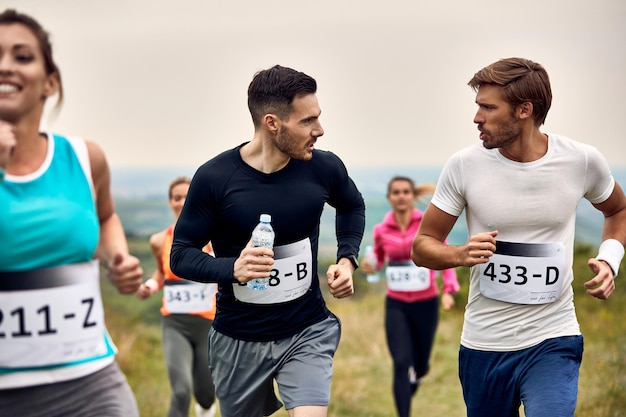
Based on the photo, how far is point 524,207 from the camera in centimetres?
404

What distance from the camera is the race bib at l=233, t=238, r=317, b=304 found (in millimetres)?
4000

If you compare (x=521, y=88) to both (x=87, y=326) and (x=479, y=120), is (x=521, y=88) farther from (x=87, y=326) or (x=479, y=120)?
(x=87, y=326)

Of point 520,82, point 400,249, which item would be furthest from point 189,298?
point 520,82

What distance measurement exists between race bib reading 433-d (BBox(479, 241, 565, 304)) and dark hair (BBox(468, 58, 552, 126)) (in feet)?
1.92

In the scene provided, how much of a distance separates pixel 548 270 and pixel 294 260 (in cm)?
110

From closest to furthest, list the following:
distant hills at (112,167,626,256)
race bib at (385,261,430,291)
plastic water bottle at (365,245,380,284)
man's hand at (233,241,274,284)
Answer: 1. man's hand at (233,241,274,284)
2. race bib at (385,261,430,291)
3. plastic water bottle at (365,245,380,284)
4. distant hills at (112,167,626,256)

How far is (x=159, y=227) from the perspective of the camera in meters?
11.2

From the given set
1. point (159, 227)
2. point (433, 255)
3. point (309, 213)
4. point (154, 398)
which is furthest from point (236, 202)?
point (159, 227)

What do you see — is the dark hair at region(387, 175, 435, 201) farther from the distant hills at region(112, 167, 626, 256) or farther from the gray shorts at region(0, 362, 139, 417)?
the gray shorts at region(0, 362, 139, 417)

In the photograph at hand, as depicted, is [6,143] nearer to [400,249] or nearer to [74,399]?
[74,399]

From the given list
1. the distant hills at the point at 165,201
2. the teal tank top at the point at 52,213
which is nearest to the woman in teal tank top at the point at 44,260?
the teal tank top at the point at 52,213

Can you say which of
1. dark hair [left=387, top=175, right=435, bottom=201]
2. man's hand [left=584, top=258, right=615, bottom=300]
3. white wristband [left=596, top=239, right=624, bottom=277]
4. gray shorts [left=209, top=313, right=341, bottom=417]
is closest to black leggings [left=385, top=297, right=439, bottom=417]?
dark hair [left=387, top=175, right=435, bottom=201]

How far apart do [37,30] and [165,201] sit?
855 cm

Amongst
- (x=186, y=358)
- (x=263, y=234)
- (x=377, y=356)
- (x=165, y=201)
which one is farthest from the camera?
(x=165, y=201)
